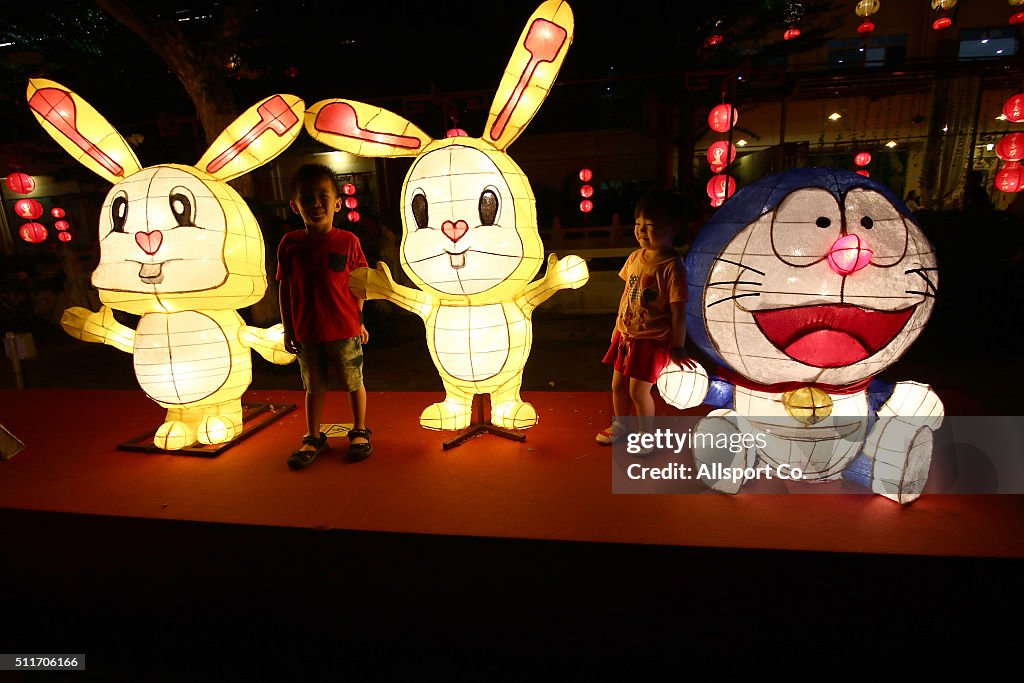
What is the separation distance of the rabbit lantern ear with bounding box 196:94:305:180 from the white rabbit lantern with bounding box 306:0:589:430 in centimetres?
16

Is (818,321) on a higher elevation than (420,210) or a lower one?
lower

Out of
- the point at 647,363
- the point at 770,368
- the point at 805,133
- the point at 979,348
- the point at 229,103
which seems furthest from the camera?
the point at 805,133

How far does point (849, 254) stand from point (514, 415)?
1583 mm

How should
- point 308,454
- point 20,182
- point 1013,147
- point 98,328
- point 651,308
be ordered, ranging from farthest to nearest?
point 20,182 < point 1013,147 < point 98,328 < point 308,454 < point 651,308

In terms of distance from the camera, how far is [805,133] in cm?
1546

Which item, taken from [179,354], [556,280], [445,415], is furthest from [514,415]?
[179,354]

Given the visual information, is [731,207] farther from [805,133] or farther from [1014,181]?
[805,133]

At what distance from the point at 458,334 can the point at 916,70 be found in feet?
32.4

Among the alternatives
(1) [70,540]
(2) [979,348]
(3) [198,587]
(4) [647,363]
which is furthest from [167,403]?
(2) [979,348]

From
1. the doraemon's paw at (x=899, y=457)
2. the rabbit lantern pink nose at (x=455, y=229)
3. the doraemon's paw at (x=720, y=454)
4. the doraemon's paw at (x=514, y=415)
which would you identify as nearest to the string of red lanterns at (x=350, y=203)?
the doraemon's paw at (x=514, y=415)

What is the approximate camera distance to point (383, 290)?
2592 mm

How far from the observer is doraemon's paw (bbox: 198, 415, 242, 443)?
2.80 m

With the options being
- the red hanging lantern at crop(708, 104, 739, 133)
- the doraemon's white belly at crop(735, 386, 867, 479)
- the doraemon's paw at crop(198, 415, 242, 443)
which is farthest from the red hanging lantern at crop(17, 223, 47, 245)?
the doraemon's white belly at crop(735, 386, 867, 479)

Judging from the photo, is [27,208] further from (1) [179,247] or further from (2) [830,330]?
(2) [830,330]
